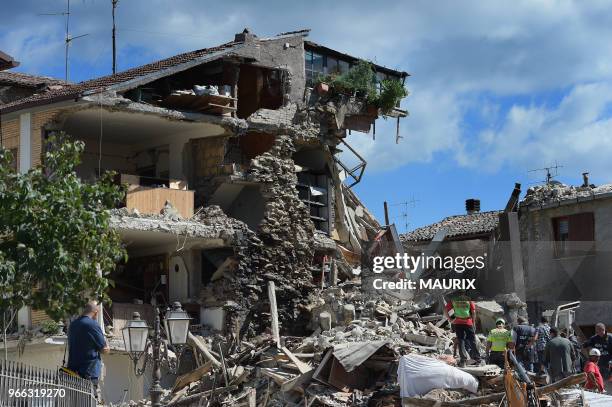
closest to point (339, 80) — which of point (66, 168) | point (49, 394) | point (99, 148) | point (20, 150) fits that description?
point (99, 148)

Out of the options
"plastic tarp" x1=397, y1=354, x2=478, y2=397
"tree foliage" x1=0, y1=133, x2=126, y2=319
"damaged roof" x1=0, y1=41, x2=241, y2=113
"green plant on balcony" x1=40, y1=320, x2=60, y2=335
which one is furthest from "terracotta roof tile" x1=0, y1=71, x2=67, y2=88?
"plastic tarp" x1=397, y1=354, x2=478, y2=397

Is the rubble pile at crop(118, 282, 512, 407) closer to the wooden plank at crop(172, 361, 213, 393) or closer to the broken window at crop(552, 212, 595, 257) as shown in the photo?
the wooden plank at crop(172, 361, 213, 393)

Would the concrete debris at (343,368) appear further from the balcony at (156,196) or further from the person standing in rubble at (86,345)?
the person standing in rubble at (86,345)

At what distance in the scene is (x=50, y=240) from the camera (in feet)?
62.8

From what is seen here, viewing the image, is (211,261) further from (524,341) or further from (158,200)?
(524,341)

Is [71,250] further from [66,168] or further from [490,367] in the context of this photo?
[490,367]

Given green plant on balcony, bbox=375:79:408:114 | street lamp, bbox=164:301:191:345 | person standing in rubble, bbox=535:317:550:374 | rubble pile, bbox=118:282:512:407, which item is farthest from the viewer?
green plant on balcony, bbox=375:79:408:114

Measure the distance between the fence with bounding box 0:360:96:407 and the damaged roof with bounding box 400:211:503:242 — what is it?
2468cm

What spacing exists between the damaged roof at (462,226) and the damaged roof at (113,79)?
11355mm

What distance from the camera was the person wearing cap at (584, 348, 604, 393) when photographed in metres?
22.3

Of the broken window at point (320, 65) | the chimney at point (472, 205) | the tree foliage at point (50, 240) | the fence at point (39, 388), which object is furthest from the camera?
the chimney at point (472, 205)

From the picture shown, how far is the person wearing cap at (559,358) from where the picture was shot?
75.9ft

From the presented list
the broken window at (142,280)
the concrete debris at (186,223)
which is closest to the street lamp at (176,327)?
the concrete debris at (186,223)

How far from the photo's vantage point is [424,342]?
89.4 ft
